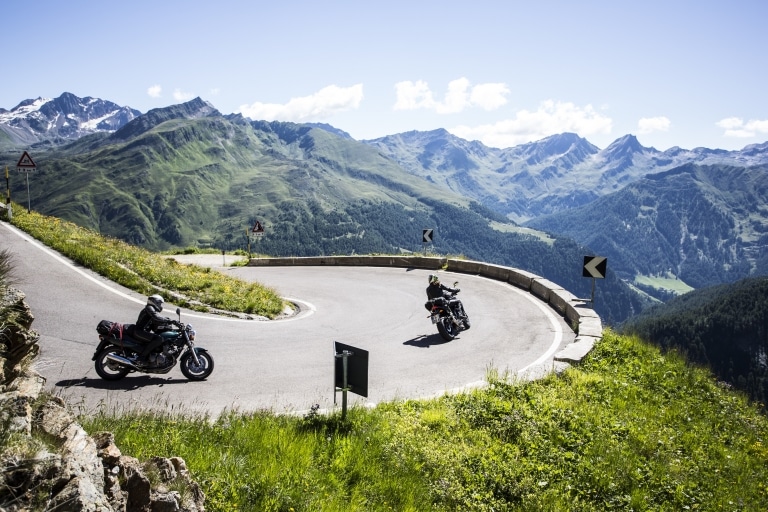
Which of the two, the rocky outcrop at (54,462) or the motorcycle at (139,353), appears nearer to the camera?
the rocky outcrop at (54,462)

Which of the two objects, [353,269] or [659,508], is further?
[353,269]

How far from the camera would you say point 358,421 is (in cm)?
680

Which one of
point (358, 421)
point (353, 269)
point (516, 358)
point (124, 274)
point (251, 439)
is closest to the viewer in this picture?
point (251, 439)

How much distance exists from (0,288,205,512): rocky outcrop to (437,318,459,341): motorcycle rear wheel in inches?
333

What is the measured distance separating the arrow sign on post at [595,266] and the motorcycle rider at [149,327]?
36.4 ft

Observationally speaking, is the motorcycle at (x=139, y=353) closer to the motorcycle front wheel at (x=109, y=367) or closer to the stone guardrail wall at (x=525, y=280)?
the motorcycle front wheel at (x=109, y=367)

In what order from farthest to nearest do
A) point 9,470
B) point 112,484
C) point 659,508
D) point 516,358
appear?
point 516,358, point 659,508, point 112,484, point 9,470

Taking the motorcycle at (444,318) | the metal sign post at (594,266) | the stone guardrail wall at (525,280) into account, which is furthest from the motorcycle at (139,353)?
the metal sign post at (594,266)

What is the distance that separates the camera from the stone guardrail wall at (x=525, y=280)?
11188 mm

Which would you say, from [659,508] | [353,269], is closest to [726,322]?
[353,269]

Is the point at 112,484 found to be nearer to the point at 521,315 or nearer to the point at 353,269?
the point at 521,315

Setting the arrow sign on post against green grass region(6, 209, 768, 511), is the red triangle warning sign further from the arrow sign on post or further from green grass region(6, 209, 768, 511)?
the arrow sign on post

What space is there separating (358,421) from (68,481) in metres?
4.18

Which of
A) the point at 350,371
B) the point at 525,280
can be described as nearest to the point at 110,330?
the point at 350,371
